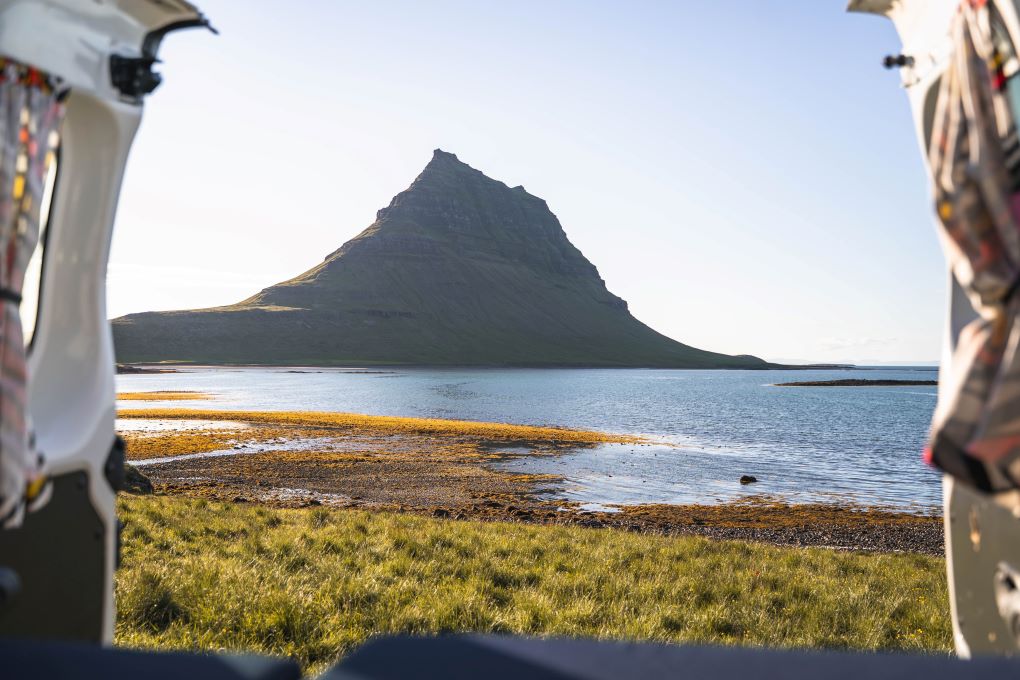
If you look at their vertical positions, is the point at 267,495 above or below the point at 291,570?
below

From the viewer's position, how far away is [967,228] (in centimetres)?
215

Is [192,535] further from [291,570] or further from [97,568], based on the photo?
[97,568]

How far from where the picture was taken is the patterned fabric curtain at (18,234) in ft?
7.06

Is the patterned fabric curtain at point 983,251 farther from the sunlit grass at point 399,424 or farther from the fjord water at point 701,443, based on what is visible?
the sunlit grass at point 399,424

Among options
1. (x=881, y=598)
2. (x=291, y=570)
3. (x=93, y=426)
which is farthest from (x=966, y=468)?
(x=291, y=570)

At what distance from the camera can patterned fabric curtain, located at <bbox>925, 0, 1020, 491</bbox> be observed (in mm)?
1983

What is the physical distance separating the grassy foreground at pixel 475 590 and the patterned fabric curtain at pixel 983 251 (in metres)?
3.54

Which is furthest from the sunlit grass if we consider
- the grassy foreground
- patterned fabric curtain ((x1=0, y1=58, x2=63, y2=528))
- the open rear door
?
patterned fabric curtain ((x1=0, y1=58, x2=63, y2=528))

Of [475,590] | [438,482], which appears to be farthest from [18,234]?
[438,482]

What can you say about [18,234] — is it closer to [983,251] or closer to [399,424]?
[983,251]

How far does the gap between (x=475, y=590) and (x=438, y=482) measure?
16.1 m

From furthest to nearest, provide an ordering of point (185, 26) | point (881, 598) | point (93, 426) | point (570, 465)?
1. point (570, 465)
2. point (881, 598)
3. point (185, 26)
4. point (93, 426)

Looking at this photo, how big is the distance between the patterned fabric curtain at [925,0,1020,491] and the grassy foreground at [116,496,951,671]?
3.54 meters

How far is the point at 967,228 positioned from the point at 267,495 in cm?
1875
